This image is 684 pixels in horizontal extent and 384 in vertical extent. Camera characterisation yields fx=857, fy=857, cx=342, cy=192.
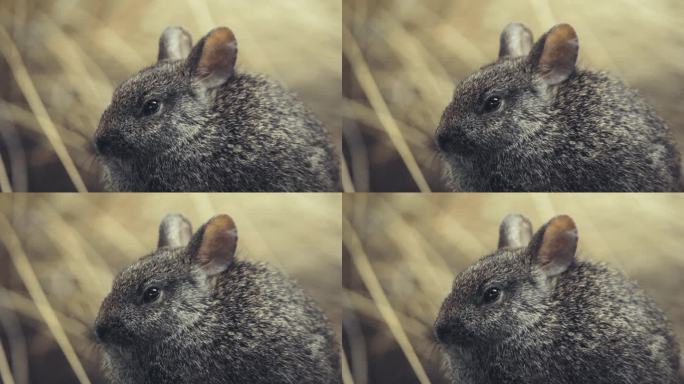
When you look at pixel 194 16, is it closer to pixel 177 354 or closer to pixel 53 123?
pixel 53 123

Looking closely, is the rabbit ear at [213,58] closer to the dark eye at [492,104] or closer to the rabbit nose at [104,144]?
the rabbit nose at [104,144]

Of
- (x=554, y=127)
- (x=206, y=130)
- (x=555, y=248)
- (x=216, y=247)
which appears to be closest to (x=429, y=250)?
(x=555, y=248)

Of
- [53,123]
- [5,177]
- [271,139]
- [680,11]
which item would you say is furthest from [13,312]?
[680,11]

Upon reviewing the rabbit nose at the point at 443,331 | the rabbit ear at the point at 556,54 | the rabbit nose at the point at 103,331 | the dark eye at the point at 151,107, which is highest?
the rabbit ear at the point at 556,54

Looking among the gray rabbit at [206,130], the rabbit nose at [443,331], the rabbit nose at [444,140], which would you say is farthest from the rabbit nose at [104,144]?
the rabbit nose at [443,331]

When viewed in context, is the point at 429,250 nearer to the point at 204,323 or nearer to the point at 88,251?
the point at 204,323

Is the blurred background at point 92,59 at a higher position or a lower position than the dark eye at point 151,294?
higher
